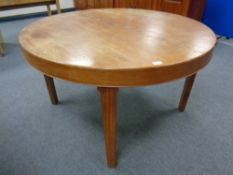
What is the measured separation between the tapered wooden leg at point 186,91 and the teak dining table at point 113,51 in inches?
11.9

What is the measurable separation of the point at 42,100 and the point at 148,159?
0.88 meters

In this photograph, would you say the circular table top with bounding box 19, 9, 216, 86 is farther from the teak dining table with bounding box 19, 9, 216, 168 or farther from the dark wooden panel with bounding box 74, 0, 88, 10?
the dark wooden panel with bounding box 74, 0, 88, 10

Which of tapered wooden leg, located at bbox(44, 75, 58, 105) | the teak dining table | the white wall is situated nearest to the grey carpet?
tapered wooden leg, located at bbox(44, 75, 58, 105)

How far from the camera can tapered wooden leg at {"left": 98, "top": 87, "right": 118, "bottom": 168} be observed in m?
0.75

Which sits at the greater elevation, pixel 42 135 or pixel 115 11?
pixel 115 11

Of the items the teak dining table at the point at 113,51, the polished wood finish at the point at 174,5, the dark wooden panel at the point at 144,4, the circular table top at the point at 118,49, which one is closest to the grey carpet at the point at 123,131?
the teak dining table at the point at 113,51

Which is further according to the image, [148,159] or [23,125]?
[23,125]

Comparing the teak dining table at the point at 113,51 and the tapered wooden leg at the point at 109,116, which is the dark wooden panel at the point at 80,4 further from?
the tapered wooden leg at the point at 109,116

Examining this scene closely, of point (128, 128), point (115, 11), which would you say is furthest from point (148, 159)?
point (115, 11)

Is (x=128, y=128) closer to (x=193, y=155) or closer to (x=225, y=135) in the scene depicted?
(x=193, y=155)

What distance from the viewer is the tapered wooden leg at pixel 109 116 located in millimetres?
754

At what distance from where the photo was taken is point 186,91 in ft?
4.15

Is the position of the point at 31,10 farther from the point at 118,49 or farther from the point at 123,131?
the point at 118,49

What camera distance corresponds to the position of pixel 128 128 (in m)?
1.23
